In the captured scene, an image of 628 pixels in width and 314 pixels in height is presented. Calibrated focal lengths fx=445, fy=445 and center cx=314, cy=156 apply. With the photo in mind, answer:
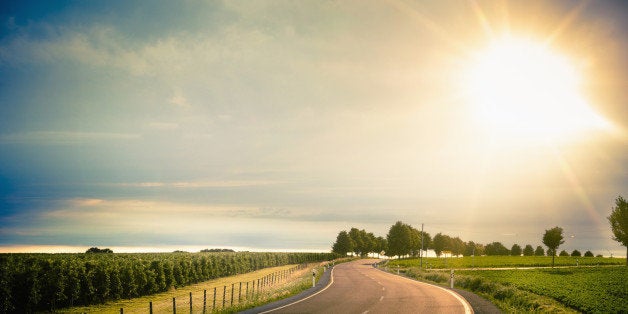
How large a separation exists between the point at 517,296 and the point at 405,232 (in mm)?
131062

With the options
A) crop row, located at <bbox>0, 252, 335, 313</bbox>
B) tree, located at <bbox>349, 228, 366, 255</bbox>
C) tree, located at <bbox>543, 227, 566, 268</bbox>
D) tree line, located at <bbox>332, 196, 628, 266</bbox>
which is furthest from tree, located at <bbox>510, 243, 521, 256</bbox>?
crop row, located at <bbox>0, 252, 335, 313</bbox>

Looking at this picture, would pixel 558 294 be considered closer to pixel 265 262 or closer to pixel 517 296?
pixel 517 296

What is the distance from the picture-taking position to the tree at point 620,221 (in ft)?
287

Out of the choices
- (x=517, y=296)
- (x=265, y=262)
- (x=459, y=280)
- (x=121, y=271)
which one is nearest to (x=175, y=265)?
(x=121, y=271)

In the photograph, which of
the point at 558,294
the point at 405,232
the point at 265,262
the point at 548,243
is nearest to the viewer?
the point at 558,294

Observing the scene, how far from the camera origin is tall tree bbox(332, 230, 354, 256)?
6885 inches

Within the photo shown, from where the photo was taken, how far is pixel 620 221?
8912 cm

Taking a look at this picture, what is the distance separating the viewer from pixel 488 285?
3188 centimetres

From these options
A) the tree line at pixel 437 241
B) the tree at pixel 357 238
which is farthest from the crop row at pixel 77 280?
the tree at pixel 357 238

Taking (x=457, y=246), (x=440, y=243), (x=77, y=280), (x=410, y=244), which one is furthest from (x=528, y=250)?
(x=77, y=280)

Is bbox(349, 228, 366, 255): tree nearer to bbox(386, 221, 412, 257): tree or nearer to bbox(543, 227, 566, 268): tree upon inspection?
bbox(386, 221, 412, 257): tree

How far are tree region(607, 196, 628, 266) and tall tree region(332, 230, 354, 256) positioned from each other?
9728 centimetres

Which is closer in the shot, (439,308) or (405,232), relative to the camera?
(439,308)

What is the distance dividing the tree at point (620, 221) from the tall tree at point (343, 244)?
3830 inches
